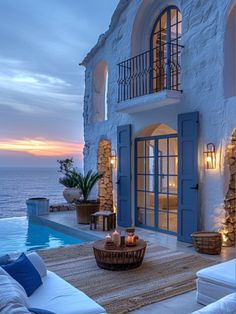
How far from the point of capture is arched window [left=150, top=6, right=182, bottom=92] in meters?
6.93

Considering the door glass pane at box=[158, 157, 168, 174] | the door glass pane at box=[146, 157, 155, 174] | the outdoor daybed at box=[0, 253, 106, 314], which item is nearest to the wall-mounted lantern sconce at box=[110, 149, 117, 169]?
the door glass pane at box=[146, 157, 155, 174]

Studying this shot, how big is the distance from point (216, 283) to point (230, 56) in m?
4.02

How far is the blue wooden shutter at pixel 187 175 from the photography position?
20.2 ft

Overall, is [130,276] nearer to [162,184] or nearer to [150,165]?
[162,184]

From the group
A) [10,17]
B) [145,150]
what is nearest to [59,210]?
[145,150]

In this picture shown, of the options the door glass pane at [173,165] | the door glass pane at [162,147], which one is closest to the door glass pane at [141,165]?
the door glass pane at [162,147]

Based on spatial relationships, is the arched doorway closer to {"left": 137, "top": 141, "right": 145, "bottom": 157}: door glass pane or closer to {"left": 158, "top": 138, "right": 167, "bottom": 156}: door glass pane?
{"left": 137, "top": 141, "right": 145, "bottom": 157}: door glass pane

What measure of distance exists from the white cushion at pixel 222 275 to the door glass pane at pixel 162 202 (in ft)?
11.2

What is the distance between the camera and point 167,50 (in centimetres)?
698

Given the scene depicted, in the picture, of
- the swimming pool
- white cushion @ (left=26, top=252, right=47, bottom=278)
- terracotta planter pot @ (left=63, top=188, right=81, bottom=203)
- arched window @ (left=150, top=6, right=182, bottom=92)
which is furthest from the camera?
terracotta planter pot @ (left=63, top=188, right=81, bottom=203)

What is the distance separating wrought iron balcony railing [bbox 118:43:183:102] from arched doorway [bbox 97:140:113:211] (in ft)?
6.60

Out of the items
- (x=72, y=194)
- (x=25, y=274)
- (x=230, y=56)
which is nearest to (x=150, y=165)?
(x=230, y=56)

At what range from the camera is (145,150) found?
773cm

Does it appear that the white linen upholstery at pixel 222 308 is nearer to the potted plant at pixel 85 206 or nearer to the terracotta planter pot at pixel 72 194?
the potted plant at pixel 85 206
